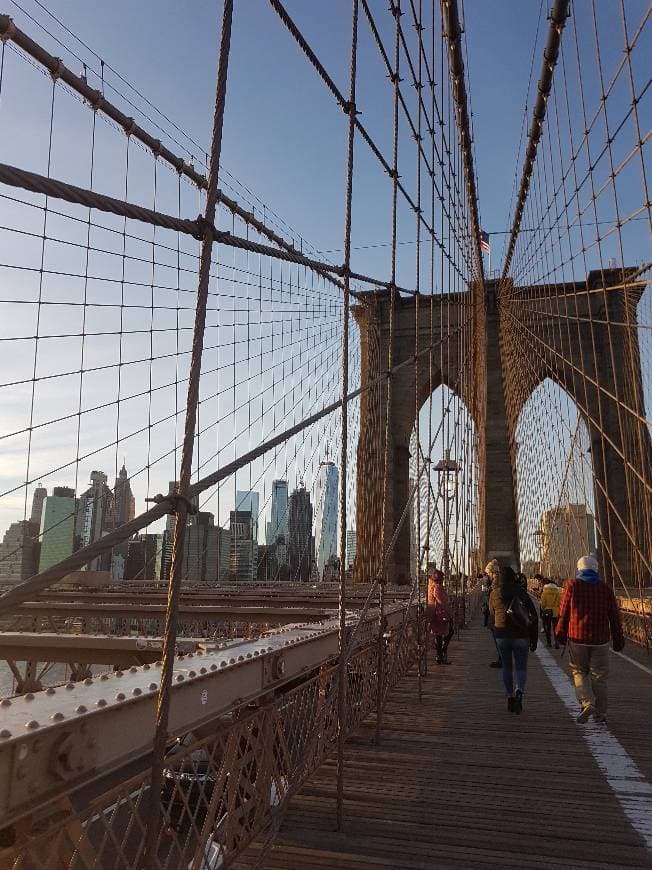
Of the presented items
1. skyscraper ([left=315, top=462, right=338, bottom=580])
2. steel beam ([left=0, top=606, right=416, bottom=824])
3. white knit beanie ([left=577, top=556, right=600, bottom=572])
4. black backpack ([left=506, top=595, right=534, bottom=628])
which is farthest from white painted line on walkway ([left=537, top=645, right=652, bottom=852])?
skyscraper ([left=315, top=462, right=338, bottom=580])

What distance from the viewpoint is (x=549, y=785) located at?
296 cm

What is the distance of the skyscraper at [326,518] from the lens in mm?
19328

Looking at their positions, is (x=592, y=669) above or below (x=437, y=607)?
below

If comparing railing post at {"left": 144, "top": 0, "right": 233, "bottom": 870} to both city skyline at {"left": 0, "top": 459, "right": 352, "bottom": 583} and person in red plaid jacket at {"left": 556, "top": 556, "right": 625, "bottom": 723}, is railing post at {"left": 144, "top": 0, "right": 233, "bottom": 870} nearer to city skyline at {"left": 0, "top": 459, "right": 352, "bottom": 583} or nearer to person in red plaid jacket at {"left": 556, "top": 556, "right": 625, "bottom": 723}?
city skyline at {"left": 0, "top": 459, "right": 352, "bottom": 583}

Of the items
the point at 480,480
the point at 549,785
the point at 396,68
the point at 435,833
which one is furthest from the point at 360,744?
the point at 480,480

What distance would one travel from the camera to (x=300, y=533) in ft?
54.2

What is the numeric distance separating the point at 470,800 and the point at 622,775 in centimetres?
83

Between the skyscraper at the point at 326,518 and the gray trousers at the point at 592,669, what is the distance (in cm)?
1432

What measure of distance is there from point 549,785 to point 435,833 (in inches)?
32.5

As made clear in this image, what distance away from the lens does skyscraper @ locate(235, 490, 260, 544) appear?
1273 cm

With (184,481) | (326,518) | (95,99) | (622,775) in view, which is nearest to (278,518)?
(326,518)

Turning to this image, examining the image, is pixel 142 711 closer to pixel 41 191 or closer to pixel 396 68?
pixel 41 191

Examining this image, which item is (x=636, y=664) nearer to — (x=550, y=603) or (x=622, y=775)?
(x=550, y=603)

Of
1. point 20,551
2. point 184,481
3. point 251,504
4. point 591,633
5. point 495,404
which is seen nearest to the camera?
point 184,481
